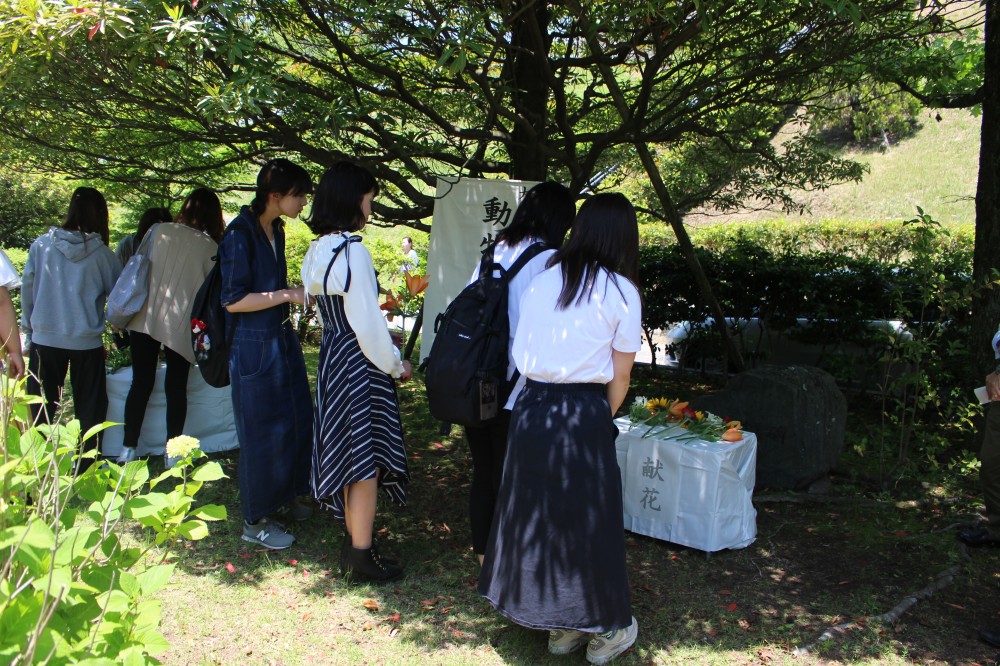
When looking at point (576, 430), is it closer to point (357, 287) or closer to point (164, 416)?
point (357, 287)

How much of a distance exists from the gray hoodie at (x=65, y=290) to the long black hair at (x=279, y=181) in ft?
4.46

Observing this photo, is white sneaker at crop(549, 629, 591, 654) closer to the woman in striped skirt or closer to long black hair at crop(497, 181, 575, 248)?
the woman in striped skirt

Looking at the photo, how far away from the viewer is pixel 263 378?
3748mm

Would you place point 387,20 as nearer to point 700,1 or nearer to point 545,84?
point 545,84

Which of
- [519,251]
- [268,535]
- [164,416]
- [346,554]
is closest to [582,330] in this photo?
[519,251]

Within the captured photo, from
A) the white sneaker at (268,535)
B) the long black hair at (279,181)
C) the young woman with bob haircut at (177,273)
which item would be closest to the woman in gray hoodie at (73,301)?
the young woman with bob haircut at (177,273)

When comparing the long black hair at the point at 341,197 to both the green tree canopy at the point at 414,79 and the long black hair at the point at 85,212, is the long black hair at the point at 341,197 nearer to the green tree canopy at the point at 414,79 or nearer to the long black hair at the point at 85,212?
the green tree canopy at the point at 414,79

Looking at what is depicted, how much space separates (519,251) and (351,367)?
88 centimetres

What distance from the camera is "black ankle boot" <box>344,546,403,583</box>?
3537mm

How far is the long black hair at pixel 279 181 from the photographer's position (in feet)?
12.0

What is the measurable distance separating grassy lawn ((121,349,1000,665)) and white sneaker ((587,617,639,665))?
0.07 meters

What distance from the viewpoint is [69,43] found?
3.72 meters

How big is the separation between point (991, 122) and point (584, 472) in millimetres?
3831

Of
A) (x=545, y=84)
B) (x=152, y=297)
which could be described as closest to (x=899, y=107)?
(x=545, y=84)
